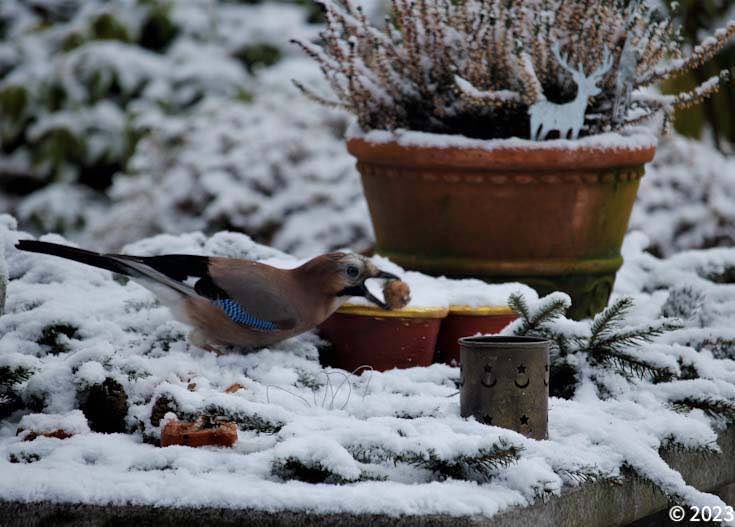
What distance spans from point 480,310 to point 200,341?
635mm

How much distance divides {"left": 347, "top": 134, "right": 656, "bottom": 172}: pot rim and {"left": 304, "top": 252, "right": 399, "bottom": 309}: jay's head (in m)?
0.46

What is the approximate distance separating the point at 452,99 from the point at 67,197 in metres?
3.41

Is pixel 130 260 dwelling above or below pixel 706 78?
above

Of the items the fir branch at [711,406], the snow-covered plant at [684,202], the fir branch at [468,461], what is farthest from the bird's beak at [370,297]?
the snow-covered plant at [684,202]

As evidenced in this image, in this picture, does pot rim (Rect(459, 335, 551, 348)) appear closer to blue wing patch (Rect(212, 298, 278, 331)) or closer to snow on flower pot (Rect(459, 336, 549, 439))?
snow on flower pot (Rect(459, 336, 549, 439))

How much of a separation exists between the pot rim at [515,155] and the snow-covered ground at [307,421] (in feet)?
1.03

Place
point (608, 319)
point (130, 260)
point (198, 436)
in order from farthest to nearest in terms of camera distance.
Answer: point (130, 260) < point (608, 319) < point (198, 436)

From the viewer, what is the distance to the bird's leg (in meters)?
2.56

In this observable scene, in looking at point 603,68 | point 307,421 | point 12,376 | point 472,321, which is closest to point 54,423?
point 12,376

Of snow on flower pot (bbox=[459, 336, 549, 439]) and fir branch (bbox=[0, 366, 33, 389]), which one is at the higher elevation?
snow on flower pot (bbox=[459, 336, 549, 439])

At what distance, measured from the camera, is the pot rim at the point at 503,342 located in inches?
79.0

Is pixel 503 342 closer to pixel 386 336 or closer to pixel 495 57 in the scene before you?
pixel 386 336

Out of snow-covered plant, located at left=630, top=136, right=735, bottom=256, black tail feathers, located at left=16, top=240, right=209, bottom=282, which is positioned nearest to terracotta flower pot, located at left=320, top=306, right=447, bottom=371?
black tail feathers, located at left=16, top=240, right=209, bottom=282

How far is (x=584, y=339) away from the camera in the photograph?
240 centimetres
